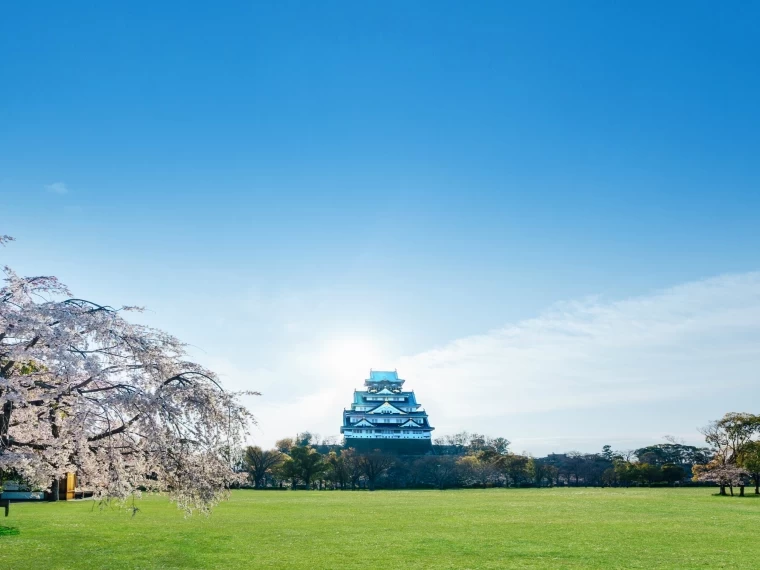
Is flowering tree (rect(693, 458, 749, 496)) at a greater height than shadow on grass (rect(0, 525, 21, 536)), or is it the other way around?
shadow on grass (rect(0, 525, 21, 536))

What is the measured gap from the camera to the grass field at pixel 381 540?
1394cm

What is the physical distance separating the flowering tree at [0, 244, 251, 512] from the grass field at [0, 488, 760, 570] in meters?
5.31

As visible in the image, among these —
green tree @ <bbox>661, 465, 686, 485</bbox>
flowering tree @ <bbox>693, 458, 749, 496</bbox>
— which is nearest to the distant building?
green tree @ <bbox>661, 465, 686, 485</bbox>

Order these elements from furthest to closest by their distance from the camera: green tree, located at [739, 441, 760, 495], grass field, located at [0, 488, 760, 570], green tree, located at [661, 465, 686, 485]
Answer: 1. green tree, located at [661, 465, 686, 485]
2. green tree, located at [739, 441, 760, 495]
3. grass field, located at [0, 488, 760, 570]

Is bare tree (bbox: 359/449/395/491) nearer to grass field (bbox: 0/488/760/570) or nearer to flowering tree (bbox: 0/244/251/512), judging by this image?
grass field (bbox: 0/488/760/570)

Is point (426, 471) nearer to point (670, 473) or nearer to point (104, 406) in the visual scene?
point (670, 473)

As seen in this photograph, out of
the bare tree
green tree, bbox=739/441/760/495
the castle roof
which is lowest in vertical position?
the bare tree

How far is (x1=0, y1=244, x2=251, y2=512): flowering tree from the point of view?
27.3ft

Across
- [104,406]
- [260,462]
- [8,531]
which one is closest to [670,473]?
[260,462]

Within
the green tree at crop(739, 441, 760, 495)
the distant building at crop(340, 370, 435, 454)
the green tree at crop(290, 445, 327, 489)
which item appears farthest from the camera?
the distant building at crop(340, 370, 435, 454)

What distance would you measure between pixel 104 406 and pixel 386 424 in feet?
283

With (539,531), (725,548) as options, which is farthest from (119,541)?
(725,548)

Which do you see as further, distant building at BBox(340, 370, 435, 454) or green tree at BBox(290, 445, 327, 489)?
distant building at BBox(340, 370, 435, 454)

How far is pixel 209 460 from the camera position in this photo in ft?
31.2
